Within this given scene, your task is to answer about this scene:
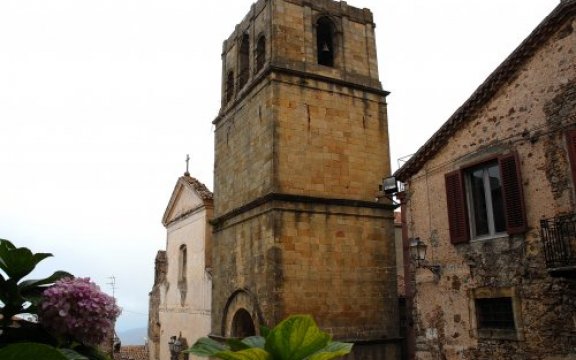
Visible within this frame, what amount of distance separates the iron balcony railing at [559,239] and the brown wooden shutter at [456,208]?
191cm

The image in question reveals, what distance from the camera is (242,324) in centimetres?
1683

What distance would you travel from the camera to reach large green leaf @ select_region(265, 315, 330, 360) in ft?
7.59

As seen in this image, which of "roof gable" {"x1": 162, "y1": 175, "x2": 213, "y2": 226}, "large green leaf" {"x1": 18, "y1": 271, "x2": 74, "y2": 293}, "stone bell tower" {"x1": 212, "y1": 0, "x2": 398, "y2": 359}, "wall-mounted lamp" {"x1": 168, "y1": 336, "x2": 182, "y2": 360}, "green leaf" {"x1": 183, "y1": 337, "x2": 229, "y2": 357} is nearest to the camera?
"green leaf" {"x1": 183, "y1": 337, "x2": 229, "y2": 357}

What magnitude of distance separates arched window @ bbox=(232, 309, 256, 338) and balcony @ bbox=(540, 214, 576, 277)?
9.95 meters

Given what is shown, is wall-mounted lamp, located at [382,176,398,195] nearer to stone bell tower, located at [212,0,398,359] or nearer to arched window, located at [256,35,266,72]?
stone bell tower, located at [212,0,398,359]

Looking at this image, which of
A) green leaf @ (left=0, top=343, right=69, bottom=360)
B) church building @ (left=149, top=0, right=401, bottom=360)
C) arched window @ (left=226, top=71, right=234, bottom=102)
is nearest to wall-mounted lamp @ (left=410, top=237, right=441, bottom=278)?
church building @ (left=149, top=0, right=401, bottom=360)

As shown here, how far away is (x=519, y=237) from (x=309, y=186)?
6670mm

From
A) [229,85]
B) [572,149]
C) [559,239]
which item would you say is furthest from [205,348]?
[229,85]

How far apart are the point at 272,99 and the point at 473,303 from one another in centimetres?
821

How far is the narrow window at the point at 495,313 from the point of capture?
1022cm

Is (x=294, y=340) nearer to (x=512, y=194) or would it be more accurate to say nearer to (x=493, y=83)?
(x=512, y=194)

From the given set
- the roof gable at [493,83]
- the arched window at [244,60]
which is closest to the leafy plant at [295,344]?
the roof gable at [493,83]

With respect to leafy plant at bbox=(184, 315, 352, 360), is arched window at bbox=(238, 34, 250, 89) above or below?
above

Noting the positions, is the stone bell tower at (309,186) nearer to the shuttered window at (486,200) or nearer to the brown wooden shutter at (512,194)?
the shuttered window at (486,200)
